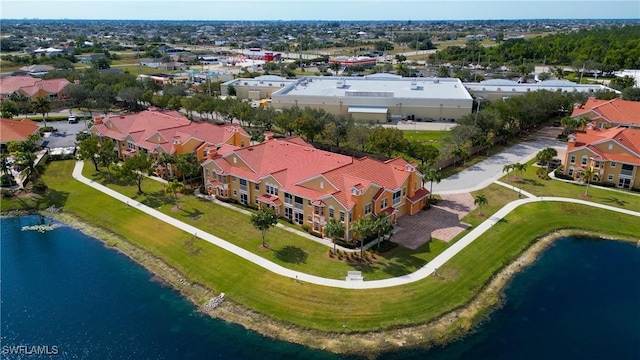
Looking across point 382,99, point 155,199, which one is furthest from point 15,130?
point 382,99

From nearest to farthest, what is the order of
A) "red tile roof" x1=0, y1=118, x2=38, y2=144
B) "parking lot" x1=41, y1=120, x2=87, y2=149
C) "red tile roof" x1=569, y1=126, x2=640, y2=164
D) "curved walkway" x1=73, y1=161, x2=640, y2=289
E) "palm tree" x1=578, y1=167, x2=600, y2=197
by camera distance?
"curved walkway" x1=73, y1=161, x2=640, y2=289, "palm tree" x1=578, y1=167, x2=600, y2=197, "red tile roof" x1=569, y1=126, x2=640, y2=164, "red tile roof" x1=0, y1=118, x2=38, y2=144, "parking lot" x1=41, y1=120, x2=87, y2=149

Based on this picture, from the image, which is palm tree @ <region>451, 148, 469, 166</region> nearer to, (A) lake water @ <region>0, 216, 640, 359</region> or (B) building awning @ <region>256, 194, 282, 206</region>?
(A) lake water @ <region>0, 216, 640, 359</region>

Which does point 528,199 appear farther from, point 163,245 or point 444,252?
point 163,245

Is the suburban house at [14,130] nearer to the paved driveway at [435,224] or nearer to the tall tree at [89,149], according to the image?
the tall tree at [89,149]

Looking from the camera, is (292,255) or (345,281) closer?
(345,281)

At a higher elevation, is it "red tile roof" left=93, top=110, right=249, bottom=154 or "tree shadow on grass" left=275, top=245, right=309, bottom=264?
"red tile roof" left=93, top=110, right=249, bottom=154

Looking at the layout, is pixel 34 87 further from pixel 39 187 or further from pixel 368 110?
pixel 368 110

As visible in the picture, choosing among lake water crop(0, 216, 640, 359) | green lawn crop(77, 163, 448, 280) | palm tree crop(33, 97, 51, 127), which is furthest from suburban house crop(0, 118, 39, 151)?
lake water crop(0, 216, 640, 359)
